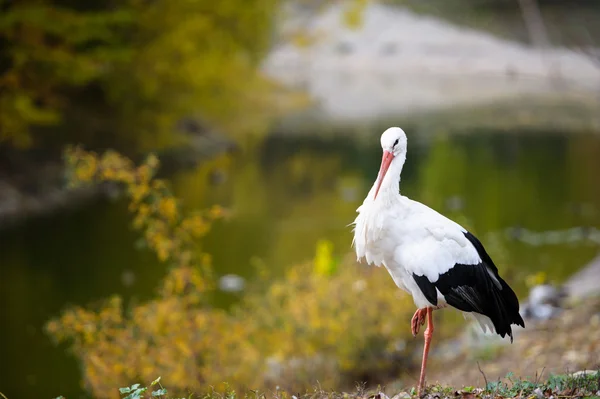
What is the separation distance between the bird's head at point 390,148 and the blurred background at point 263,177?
612 mm

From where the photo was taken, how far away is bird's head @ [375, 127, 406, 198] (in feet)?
10.4

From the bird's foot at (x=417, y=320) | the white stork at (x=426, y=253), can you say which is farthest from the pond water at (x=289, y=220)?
the white stork at (x=426, y=253)

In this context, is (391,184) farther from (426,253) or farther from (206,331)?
(206,331)

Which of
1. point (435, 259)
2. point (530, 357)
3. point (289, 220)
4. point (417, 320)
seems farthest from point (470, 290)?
point (289, 220)

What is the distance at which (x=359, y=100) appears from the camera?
2230 cm

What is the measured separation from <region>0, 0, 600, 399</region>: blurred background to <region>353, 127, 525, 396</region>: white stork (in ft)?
2.39

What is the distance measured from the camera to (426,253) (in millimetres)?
3057

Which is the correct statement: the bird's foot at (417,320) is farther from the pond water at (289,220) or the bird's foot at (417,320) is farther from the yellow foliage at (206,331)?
the pond water at (289,220)

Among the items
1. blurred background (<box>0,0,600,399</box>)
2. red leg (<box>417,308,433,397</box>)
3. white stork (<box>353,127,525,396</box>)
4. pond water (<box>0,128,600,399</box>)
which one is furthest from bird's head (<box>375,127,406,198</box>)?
pond water (<box>0,128,600,399</box>)

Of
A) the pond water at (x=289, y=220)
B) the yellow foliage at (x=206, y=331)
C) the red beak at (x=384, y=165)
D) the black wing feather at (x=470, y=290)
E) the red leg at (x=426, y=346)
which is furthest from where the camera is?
the pond water at (x=289, y=220)

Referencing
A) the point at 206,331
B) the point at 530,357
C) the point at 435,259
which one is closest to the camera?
the point at 435,259

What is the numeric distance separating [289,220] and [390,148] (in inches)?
296

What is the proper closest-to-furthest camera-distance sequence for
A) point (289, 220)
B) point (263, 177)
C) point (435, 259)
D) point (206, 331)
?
point (435, 259), point (206, 331), point (289, 220), point (263, 177)

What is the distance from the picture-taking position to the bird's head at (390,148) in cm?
317
